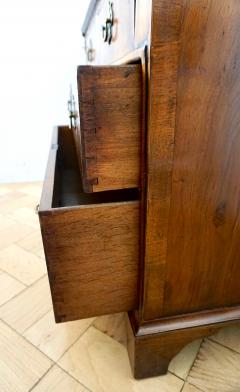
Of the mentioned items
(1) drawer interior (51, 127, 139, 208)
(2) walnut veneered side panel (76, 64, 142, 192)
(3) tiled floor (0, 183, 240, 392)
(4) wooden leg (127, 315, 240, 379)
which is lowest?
(3) tiled floor (0, 183, 240, 392)

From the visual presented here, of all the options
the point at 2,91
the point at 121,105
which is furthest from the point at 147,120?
the point at 2,91

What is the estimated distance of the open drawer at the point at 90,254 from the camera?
1.41 ft

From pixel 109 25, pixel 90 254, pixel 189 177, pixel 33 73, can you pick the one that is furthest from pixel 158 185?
pixel 33 73

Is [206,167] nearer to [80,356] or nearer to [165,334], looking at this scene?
[165,334]

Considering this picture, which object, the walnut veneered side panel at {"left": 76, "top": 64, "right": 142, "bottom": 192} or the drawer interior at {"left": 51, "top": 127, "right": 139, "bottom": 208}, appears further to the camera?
the drawer interior at {"left": 51, "top": 127, "right": 139, "bottom": 208}

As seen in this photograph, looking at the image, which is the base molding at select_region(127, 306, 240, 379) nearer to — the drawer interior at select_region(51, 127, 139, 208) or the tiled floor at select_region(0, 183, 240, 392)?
the tiled floor at select_region(0, 183, 240, 392)

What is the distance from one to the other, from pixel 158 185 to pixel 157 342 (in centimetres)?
37

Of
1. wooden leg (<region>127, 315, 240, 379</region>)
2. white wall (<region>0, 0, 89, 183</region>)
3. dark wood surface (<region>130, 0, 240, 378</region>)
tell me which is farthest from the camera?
white wall (<region>0, 0, 89, 183</region>)

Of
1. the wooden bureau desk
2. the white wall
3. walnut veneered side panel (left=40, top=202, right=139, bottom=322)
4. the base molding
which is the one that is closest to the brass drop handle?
the wooden bureau desk

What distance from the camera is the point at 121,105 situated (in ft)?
1.22

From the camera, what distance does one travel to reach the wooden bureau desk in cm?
35

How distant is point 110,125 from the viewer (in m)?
0.38

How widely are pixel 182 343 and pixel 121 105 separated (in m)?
0.54

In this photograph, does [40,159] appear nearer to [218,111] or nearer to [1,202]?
[1,202]
